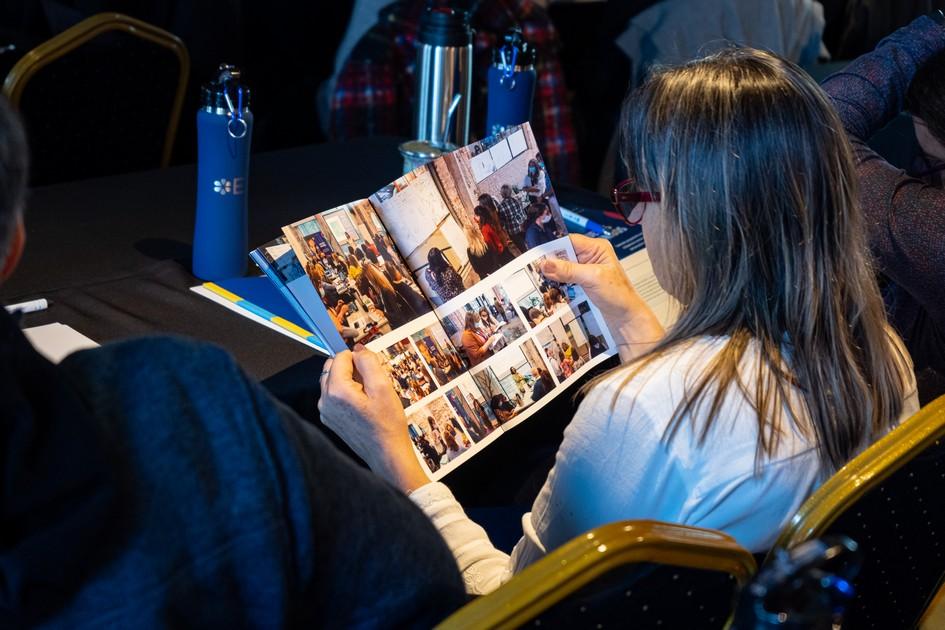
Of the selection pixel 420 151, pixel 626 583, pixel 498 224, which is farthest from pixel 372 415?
pixel 420 151

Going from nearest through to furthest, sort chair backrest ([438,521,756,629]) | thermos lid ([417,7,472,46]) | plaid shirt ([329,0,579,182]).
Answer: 1. chair backrest ([438,521,756,629])
2. thermos lid ([417,7,472,46])
3. plaid shirt ([329,0,579,182])

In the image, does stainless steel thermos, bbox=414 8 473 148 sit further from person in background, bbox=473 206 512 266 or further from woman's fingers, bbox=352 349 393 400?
woman's fingers, bbox=352 349 393 400

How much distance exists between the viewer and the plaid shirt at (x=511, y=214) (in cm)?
130

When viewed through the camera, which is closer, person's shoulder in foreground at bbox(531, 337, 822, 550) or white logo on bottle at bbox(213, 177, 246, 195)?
person's shoulder in foreground at bbox(531, 337, 822, 550)

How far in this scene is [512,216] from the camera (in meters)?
1.31

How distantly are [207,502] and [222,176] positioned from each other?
34.7 inches

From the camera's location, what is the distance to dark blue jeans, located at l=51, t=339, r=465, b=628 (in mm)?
583

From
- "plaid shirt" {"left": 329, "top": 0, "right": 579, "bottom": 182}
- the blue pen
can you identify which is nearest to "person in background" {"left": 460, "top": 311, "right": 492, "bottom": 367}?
the blue pen

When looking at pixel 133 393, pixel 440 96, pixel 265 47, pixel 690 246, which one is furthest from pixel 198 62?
pixel 133 393

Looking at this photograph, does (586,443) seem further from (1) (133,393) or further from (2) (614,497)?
(1) (133,393)

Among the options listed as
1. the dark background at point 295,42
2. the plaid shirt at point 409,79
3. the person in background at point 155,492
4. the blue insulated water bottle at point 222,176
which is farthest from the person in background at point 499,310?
the plaid shirt at point 409,79

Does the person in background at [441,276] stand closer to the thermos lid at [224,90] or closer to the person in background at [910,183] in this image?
the thermos lid at [224,90]

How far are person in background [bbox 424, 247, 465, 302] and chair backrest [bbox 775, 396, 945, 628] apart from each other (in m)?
0.52

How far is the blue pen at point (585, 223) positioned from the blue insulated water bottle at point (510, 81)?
0.21m
